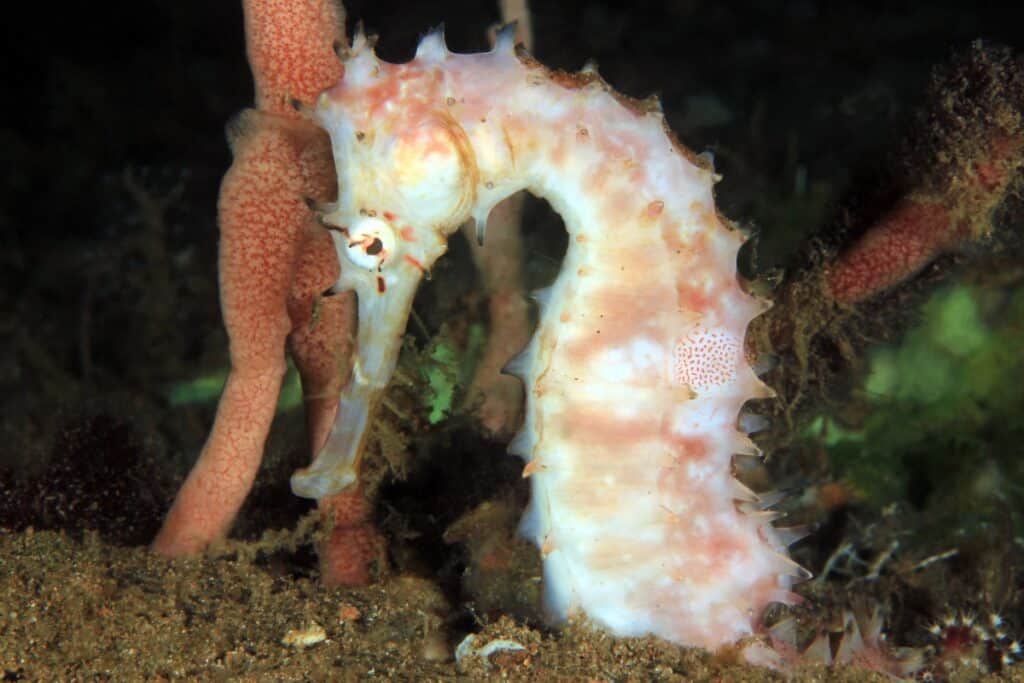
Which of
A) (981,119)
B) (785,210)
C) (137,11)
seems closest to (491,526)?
(981,119)

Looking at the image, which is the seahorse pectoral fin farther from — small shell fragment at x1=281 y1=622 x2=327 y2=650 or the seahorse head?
small shell fragment at x1=281 y1=622 x2=327 y2=650

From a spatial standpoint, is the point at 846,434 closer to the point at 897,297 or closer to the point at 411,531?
the point at 897,297

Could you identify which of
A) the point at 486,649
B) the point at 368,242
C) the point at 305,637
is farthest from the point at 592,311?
the point at 305,637

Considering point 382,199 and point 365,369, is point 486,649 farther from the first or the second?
point 382,199

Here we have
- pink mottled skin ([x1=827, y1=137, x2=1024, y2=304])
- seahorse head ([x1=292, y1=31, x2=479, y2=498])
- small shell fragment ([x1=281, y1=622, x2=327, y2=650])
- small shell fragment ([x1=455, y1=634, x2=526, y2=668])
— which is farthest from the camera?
pink mottled skin ([x1=827, y1=137, x2=1024, y2=304])

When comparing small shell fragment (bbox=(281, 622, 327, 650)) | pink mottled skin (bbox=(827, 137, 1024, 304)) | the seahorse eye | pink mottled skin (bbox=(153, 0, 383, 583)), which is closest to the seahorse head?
the seahorse eye

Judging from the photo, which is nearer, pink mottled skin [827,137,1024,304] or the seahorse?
the seahorse
